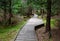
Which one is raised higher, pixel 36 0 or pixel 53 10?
pixel 36 0

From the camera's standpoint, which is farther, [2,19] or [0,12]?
[0,12]

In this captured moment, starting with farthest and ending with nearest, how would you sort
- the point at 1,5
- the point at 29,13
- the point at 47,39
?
the point at 29,13 → the point at 1,5 → the point at 47,39

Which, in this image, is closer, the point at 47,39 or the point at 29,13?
the point at 47,39

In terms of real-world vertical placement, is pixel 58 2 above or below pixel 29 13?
above

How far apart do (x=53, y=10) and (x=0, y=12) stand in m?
14.0

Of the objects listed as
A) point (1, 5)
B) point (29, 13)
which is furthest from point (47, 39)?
point (29, 13)

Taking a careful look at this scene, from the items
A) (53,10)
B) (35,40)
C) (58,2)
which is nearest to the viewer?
(35,40)

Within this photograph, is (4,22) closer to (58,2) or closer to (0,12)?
(0,12)

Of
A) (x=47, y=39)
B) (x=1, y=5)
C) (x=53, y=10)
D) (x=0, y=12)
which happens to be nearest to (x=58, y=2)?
(x=53, y=10)

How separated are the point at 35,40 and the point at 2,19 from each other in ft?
47.6

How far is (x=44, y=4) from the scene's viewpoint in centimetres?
1742

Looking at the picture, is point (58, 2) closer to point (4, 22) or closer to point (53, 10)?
point (53, 10)

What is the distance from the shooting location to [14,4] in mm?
26031

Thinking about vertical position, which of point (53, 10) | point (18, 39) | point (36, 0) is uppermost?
point (36, 0)
